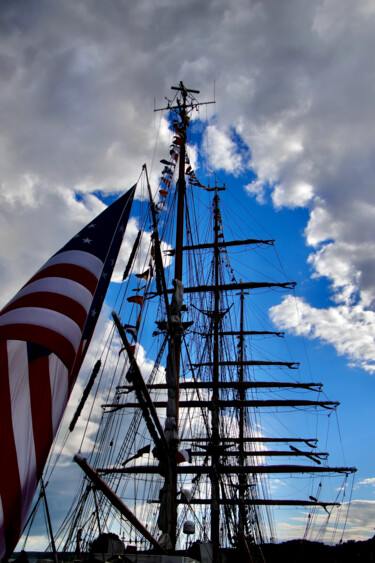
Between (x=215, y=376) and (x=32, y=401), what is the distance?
2335cm

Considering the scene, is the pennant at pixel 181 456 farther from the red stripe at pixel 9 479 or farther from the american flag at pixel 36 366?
the red stripe at pixel 9 479

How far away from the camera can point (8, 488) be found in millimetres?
4086

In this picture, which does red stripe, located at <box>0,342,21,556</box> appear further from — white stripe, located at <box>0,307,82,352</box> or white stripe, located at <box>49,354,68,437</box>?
white stripe, located at <box>0,307,82,352</box>

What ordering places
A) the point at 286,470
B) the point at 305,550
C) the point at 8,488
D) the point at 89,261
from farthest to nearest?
the point at 305,550, the point at 286,470, the point at 89,261, the point at 8,488

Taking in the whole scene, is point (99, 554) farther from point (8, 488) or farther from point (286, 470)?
point (286, 470)

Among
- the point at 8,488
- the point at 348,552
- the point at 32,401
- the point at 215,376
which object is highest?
the point at 215,376

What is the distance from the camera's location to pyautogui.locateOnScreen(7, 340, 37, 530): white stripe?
4258 millimetres

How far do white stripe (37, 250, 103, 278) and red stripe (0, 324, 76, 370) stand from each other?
4.66ft

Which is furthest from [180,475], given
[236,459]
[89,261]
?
[89,261]

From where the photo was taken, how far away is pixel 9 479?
414 cm

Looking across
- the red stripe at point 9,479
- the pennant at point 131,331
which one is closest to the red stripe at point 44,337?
the red stripe at point 9,479

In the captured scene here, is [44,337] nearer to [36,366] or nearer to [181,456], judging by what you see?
[36,366]

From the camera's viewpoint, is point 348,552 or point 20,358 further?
point 348,552

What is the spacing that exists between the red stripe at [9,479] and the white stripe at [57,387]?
0.49 m
